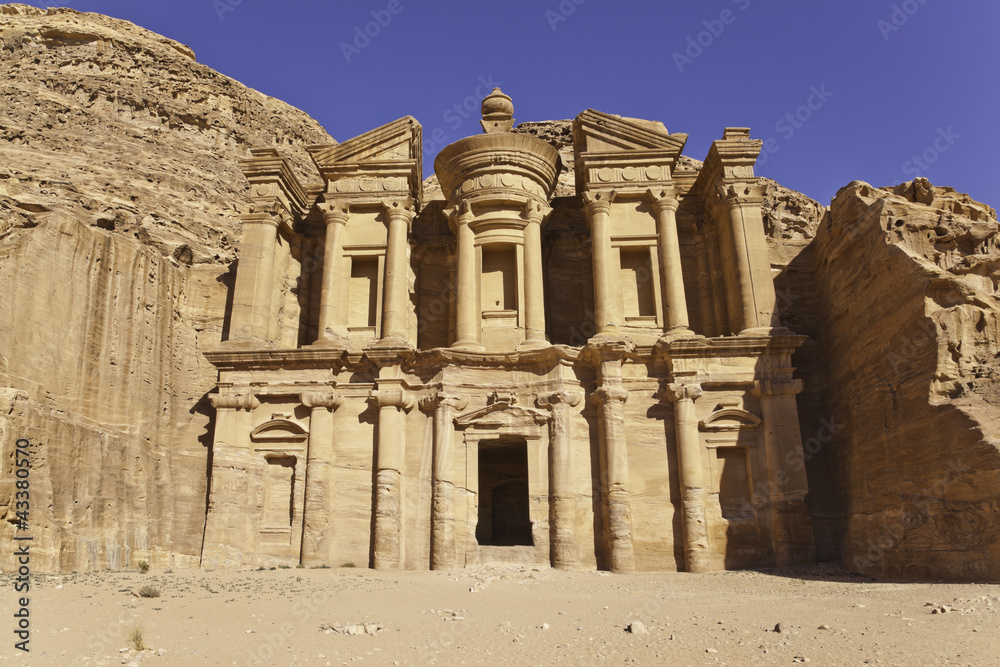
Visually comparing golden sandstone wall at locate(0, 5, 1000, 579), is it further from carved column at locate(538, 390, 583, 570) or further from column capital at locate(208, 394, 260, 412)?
column capital at locate(208, 394, 260, 412)

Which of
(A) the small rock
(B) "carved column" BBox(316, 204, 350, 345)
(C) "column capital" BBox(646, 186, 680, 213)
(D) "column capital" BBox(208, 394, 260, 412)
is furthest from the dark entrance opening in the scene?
(A) the small rock

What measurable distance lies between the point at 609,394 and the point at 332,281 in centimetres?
878

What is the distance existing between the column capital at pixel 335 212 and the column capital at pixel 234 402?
5.89 meters

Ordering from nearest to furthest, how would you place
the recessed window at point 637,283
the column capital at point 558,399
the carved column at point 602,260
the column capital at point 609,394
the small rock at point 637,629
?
the small rock at point 637,629 → the column capital at point 609,394 → the column capital at point 558,399 → the carved column at point 602,260 → the recessed window at point 637,283

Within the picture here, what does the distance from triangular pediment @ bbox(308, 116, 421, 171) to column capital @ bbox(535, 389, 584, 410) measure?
898 centimetres

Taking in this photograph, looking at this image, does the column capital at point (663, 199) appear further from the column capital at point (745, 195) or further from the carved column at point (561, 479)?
the carved column at point (561, 479)

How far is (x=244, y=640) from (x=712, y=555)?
40.1ft

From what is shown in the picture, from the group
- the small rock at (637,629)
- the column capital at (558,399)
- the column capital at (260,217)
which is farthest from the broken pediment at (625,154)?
the small rock at (637,629)

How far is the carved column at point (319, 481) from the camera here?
60.6ft

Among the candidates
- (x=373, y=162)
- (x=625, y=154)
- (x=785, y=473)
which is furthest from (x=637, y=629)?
(x=373, y=162)

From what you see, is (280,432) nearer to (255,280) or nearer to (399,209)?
(255,280)

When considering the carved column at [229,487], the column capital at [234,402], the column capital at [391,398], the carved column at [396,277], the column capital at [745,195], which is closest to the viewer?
the carved column at [229,487]

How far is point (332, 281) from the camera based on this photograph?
72.3 feet

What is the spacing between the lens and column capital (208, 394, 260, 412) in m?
19.9
